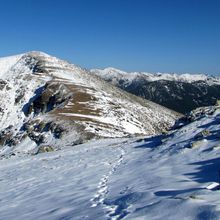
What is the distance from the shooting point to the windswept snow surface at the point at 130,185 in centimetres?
1209

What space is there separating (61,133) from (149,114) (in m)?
61.5

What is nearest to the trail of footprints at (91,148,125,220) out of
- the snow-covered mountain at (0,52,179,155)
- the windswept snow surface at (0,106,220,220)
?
the windswept snow surface at (0,106,220,220)

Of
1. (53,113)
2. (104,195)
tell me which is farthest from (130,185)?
(53,113)

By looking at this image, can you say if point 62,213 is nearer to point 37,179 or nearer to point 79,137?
point 37,179

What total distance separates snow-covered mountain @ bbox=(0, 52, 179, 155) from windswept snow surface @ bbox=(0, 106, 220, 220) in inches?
1033

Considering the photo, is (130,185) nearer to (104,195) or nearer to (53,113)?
(104,195)

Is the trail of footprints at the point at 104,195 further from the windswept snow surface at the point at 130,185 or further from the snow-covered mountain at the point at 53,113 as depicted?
the snow-covered mountain at the point at 53,113

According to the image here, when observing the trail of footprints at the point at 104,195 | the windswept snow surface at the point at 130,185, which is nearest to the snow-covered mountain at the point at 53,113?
the windswept snow surface at the point at 130,185

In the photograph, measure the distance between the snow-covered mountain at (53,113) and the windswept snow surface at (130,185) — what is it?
26.2m

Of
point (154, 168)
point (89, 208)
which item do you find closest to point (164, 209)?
point (89, 208)

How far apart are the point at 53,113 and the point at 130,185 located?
74.9 metres

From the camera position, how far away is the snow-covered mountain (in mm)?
76750

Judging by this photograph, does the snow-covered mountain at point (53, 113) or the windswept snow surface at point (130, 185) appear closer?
the windswept snow surface at point (130, 185)

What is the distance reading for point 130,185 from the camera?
17484 millimetres
